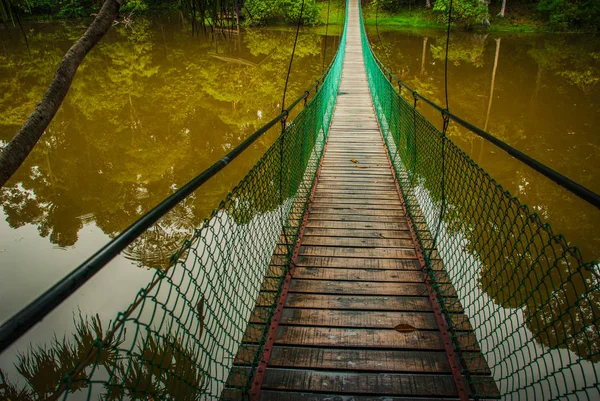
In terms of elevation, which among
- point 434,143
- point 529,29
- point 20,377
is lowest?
point 20,377

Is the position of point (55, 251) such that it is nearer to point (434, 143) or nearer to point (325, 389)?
point (325, 389)

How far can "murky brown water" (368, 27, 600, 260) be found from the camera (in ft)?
14.5

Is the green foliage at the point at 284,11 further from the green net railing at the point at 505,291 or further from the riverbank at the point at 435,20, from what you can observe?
the green net railing at the point at 505,291

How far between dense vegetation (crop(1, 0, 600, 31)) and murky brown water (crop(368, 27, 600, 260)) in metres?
1.36

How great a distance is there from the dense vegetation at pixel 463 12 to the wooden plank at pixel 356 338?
14466 millimetres

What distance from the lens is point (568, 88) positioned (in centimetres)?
834

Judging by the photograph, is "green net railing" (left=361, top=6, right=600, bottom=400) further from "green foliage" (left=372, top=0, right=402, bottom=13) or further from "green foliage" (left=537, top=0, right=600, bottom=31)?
"green foliage" (left=372, top=0, right=402, bottom=13)

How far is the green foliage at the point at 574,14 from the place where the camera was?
1542 centimetres

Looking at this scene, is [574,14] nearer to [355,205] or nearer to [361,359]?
[355,205]

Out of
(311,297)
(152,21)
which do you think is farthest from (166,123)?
(152,21)

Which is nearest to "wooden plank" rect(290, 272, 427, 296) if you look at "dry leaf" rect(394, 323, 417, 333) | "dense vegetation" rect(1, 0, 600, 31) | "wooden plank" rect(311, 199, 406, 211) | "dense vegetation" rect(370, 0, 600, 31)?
"dry leaf" rect(394, 323, 417, 333)

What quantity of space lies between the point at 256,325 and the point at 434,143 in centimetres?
175

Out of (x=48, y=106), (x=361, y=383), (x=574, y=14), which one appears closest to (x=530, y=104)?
(x=361, y=383)

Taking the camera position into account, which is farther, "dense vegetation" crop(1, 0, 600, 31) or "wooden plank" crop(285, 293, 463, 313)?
"dense vegetation" crop(1, 0, 600, 31)
